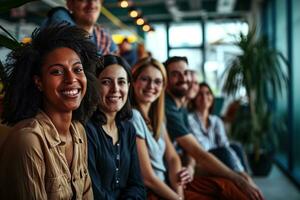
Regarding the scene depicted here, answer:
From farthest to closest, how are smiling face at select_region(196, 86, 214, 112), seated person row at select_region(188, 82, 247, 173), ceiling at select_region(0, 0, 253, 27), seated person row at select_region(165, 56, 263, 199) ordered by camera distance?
ceiling at select_region(0, 0, 253, 27) < smiling face at select_region(196, 86, 214, 112) < seated person row at select_region(188, 82, 247, 173) < seated person row at select_region(165, 56, 263, 199)

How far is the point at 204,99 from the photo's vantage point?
145 inches

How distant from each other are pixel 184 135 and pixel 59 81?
4.80 feet

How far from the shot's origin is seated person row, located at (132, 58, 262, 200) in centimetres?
236

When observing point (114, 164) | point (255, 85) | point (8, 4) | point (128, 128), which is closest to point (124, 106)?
point (128, 128)

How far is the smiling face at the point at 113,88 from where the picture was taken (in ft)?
6.44

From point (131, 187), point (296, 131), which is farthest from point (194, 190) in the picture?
point (296, 131)

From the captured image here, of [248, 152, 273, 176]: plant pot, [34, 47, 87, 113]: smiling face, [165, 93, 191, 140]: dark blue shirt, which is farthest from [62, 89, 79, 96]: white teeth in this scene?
[248, 152, 273, 176]: plant pot

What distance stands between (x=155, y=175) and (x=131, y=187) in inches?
12.6

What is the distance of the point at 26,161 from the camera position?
1.29 m

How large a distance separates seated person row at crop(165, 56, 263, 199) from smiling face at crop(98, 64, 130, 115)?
0.82 metres

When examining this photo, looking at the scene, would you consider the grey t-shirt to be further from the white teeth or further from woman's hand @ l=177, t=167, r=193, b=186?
the white teeth

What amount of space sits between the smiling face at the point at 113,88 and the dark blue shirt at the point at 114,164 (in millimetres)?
113

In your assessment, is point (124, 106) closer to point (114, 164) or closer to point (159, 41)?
point (114, 164)

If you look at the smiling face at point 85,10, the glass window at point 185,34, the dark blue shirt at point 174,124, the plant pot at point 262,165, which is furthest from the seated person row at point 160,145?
the glass window at point 185,34
